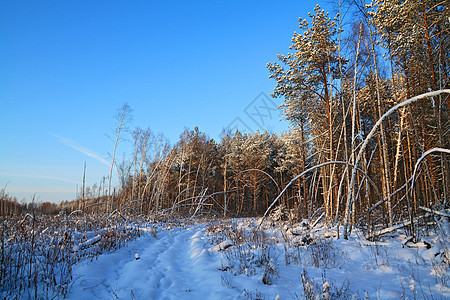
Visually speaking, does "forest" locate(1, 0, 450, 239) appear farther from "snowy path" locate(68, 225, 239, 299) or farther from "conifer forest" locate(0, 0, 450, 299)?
"snowy path" locate(68, 225, 239, 299)

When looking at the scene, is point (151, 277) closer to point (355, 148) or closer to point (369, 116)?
point (355, 148)

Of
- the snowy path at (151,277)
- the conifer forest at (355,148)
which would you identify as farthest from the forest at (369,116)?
the snowy path at (151,277)

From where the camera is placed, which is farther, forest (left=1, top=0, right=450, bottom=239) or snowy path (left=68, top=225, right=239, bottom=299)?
forest (left=1, top=0, right=450, bottom=239)

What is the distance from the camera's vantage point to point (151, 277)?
13.1 feet

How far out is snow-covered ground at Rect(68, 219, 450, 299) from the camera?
3096 millimetres

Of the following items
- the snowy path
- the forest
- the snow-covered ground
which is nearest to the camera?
the snow-covered ground

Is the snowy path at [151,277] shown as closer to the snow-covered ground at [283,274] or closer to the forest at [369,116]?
the snow-covered ground at [283,274]

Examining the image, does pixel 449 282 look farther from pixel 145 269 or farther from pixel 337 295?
pixel 145 269

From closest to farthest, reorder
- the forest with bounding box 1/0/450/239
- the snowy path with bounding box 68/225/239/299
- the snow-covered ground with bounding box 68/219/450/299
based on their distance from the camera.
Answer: the snow-covered ground with bounding box 68/219/450/299
the snowy path with bounding box 68/225/239/299
the forest with bounding box 1/0/450/239

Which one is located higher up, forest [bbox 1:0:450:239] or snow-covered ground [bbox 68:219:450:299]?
forest [bbox 1:0:450:239]

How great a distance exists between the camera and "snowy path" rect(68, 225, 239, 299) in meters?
3.29

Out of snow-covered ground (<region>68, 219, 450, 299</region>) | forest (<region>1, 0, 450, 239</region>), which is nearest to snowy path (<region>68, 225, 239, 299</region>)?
snow-covered ground (<region>68, 219, 450, 299</region>)

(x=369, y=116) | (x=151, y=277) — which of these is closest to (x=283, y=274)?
(x=151, y=277)

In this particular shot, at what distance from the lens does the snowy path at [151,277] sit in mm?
3287
